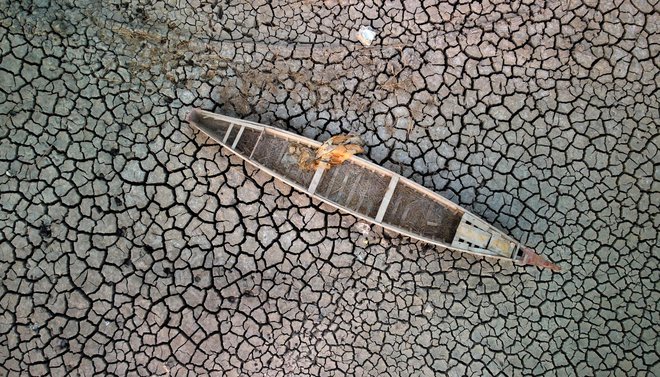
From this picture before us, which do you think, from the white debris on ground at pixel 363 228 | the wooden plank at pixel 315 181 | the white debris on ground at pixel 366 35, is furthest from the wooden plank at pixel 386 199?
the white debris on ground at pixel 366 35

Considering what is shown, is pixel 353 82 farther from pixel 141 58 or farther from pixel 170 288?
pixel 170 288

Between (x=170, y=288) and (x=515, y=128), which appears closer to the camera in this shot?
(x=170, y=288)

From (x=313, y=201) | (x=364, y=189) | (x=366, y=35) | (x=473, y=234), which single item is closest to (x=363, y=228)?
(x=364, y=189)

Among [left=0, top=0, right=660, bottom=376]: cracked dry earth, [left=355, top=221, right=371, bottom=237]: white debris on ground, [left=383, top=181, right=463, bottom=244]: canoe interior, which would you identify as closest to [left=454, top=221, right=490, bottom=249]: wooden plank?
[left=383, top=181, right=463, bottom=244]: canoe interior

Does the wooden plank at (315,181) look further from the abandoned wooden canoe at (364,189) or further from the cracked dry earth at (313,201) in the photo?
the cracked dry earth at (313,201)

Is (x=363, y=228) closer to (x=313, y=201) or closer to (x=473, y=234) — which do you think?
(x=313, y=201)

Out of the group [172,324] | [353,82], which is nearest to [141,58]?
[353,82]
